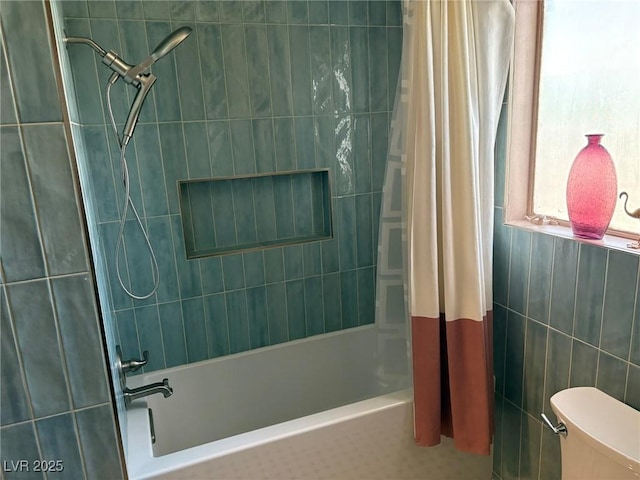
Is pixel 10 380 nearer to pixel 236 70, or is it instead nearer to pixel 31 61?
pixel 31 61

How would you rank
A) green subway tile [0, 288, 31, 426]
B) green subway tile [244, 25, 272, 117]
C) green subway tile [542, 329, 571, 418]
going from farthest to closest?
green subway tile [244, 25, 272, 117]
green subway tile [542, 329, 571, 418]
green subway tile [0, 288, 31, 426]

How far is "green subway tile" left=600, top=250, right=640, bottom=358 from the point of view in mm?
1251

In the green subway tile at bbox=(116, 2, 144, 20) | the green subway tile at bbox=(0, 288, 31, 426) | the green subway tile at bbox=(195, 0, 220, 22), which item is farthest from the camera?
the green subway tile at bbox=(195, 0, 220, 22)

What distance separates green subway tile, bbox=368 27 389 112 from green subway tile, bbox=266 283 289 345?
1.06m

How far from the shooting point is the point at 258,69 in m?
2.12

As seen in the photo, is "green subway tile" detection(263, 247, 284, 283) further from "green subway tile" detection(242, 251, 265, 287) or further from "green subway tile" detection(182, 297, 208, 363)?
"green subway tile" detection(182, 297, 208, 363)

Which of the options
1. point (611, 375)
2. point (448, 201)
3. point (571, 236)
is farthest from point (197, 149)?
point (611, 375)

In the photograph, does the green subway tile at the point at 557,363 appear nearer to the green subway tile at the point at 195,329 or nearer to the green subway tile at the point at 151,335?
the green subway tile at the point at 195,329

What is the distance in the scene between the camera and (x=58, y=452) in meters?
1.29

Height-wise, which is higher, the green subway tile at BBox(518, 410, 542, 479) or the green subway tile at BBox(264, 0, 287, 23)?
the green subway tile at BBox(264, 0, 287, 23)

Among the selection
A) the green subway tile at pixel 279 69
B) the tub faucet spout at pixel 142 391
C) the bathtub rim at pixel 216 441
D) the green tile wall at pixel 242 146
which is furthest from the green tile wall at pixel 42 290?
the green subway tile at pixel 279 69

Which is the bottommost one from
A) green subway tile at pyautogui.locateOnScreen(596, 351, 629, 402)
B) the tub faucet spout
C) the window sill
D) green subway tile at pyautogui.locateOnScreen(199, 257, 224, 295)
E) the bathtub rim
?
the bathtub rim

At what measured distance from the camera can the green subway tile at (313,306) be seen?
7.98ft

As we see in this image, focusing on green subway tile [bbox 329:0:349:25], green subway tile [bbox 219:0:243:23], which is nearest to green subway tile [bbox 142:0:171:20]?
green subway tile [bbox 219:0:243:23]
